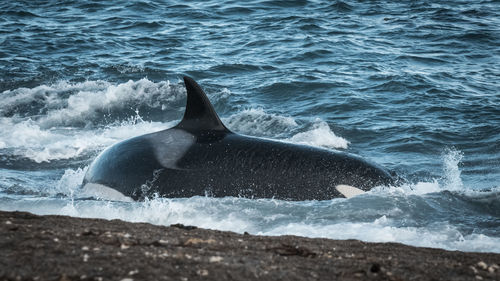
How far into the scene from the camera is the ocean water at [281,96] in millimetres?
8438

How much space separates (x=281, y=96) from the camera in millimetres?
17188

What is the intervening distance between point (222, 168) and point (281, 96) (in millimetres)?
8505

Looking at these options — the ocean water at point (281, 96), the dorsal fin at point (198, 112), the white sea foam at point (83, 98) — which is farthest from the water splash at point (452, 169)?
the white sea foam at point (83, 98)

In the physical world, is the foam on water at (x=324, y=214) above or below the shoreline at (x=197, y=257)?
below

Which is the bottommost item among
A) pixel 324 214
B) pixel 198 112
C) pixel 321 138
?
pixel 321 138

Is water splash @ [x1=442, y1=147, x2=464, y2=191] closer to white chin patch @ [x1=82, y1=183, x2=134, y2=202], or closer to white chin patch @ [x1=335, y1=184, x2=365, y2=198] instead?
white chin patch @ [x1=335, y1=184, x2=365, y2=198]

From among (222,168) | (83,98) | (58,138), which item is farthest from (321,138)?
(83,98)

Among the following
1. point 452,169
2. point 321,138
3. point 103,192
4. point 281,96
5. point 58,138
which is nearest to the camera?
point 103,192

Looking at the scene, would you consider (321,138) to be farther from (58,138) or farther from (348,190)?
(58,138)

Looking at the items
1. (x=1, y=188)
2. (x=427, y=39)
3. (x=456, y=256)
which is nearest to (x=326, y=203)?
(x=456, y=256)

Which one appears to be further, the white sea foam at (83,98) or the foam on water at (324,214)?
the white sea foam at (83,98)

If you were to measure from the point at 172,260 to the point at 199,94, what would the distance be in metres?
4.72

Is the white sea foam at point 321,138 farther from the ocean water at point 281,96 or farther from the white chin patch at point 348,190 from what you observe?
the white chin patch at point 348,190

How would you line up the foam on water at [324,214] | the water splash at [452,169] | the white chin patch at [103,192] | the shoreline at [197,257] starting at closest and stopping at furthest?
the shoreline at [197,257]
the foam on water at [324,214]
the white chin patch at [103,192]
the water splash at [452,169]
